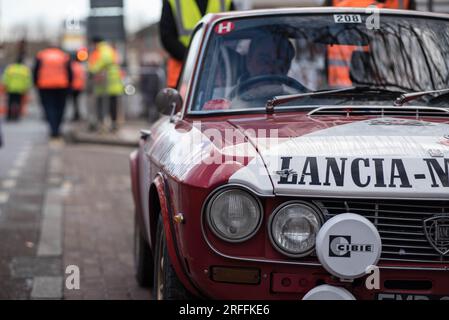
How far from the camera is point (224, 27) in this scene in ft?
17.1

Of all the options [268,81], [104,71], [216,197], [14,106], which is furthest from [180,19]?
[14,106]

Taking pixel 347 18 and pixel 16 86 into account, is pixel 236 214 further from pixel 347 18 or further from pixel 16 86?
pixel 16 86

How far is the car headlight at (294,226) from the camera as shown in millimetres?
3684

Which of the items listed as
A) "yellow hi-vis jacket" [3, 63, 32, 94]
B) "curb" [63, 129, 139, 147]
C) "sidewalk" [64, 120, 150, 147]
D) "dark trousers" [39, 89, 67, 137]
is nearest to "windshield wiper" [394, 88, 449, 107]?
"curb" [63, 129, 139, 147]

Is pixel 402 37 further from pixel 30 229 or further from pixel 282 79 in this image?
pixel 30 229

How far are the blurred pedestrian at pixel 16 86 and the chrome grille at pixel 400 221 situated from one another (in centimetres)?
2681

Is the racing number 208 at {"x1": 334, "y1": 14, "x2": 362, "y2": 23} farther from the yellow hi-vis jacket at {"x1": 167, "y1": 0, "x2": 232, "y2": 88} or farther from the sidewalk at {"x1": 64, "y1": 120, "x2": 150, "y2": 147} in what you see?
the sidewalk at {"x1": 64, "y1": 120, "x2": 150, "y2": 147}

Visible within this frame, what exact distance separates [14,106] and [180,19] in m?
22.6

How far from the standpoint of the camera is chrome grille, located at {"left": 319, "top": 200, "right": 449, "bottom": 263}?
3.69 metres

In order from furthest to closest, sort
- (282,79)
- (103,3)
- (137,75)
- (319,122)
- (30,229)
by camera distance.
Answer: (137,75) < (103,3) < (30,229) < (282,79) < (319,122)
